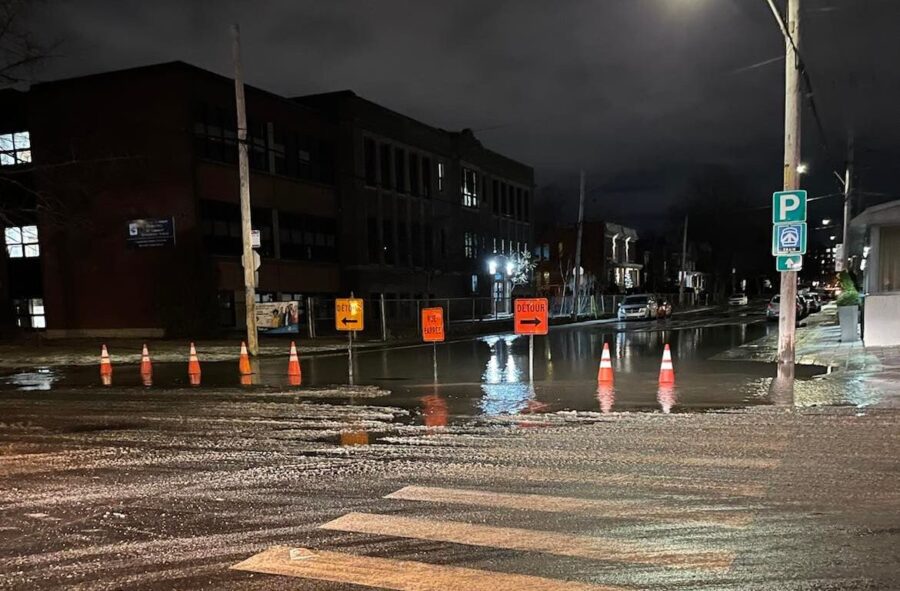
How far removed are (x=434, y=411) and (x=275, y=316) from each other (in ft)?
59.9

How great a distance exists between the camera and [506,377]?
48.1 feet

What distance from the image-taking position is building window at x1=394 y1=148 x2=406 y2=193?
1607 inches

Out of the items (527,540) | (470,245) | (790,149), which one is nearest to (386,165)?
(470,245)

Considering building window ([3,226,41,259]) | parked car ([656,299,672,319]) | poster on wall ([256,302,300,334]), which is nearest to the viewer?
poster on wall ([256,302,300,334])

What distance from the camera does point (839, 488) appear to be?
5.88 m

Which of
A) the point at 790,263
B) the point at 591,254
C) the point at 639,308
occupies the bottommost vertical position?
the point at 639,308

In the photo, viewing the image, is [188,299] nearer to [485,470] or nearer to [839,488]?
[485,470]

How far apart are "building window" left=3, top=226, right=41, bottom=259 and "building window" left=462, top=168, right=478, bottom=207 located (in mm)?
26500

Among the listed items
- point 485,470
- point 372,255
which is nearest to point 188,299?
point 372,255

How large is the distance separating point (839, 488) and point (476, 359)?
13749mm

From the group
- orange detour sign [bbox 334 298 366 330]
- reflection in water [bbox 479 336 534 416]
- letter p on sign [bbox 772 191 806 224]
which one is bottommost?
reflection in water [bbox 479 336 534 416]

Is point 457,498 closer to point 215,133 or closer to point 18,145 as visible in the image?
point 215,133

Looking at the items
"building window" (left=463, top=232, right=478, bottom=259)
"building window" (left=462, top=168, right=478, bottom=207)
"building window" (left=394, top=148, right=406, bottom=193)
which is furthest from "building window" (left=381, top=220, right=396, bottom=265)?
"building window" (left=462, top=168, right=478, bottom=207)

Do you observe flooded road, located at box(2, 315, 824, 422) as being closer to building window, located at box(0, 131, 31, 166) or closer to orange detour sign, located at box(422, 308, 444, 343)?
orange detour sign, located at box(422, 308, 444, 343)
